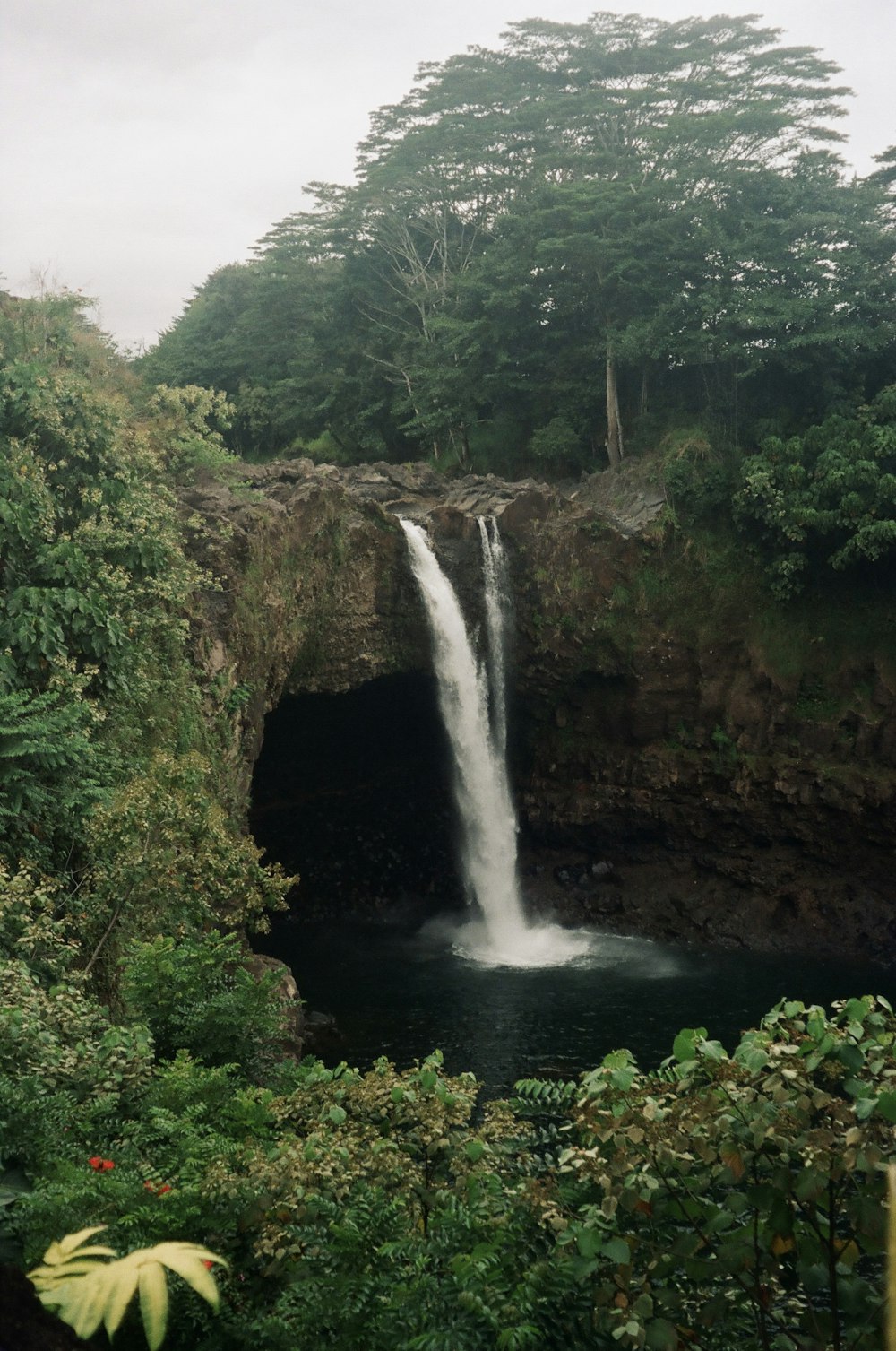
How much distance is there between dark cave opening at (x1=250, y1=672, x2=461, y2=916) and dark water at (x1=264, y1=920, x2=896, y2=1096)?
6.28 feet

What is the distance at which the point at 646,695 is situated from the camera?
956 inches

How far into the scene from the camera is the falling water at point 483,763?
2352 centimetres

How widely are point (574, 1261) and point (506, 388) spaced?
2773 cm

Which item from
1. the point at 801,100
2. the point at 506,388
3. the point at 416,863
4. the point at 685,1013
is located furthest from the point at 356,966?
the point at 801,100

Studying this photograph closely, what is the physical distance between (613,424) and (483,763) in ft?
31.8

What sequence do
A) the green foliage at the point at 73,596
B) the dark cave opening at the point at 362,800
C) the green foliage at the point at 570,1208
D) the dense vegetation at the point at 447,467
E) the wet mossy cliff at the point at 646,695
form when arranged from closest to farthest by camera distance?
the green foliage at the point at 570,1208, the dense vegetation at the point at 447,467, the green foliage at the point at 73,596, the wet mossy cliff at the point at 646,695, the dark cave opening at the point at 362,800


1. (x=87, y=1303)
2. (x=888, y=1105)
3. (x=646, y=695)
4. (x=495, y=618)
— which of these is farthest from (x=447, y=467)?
(x=87, y=1303)

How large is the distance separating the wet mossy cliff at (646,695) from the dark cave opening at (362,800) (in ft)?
4.00

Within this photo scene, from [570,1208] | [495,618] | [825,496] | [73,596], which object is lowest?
[570,1208]

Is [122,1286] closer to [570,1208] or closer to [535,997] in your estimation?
[570,1208]

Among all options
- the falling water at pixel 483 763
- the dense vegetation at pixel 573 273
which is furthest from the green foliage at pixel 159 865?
the dense vegetation at pixel 573 273

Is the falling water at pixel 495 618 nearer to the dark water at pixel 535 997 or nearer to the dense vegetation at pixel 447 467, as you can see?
the dense vegetation at pixel 447 467

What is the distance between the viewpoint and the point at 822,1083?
4918mm

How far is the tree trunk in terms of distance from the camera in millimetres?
28281
